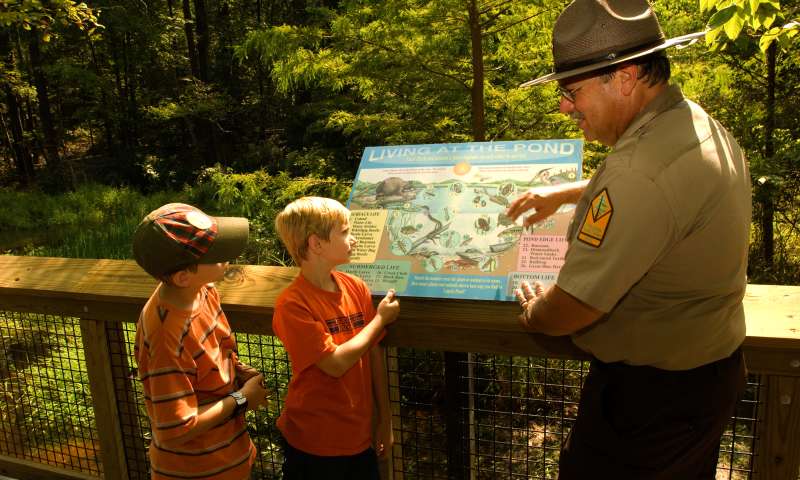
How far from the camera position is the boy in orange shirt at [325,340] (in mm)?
1852

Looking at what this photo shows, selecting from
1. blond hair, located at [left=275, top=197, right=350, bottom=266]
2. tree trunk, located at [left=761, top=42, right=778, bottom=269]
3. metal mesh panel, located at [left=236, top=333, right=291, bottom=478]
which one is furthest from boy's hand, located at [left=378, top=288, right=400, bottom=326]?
tree trunk, located at [left=761, top=42, right=778, bottom=269]

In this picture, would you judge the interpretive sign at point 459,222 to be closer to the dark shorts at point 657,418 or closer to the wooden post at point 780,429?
the dark shorts at point 657,418

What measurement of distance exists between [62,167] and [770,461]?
22255 millimetres

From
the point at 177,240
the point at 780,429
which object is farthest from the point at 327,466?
the point at 780,429

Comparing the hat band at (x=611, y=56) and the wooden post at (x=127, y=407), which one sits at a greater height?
the hat band at (x=611, y=56)

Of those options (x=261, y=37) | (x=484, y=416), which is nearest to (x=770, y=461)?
(x=484, y=416)

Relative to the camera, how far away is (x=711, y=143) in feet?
4.63

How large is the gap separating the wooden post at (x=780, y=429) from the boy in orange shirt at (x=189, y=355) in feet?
5.06

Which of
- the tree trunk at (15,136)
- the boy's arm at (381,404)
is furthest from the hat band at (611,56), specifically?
the tree trunk at (15,136)

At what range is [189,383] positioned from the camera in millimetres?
1755

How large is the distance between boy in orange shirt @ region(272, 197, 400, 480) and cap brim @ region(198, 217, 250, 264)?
134mm

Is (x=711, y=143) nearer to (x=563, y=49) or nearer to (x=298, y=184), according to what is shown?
(x=563, y=49)

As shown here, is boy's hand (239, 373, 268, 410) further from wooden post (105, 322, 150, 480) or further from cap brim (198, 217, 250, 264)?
wooden post (105, 322, 150, 480)

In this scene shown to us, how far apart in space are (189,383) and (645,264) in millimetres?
1307
